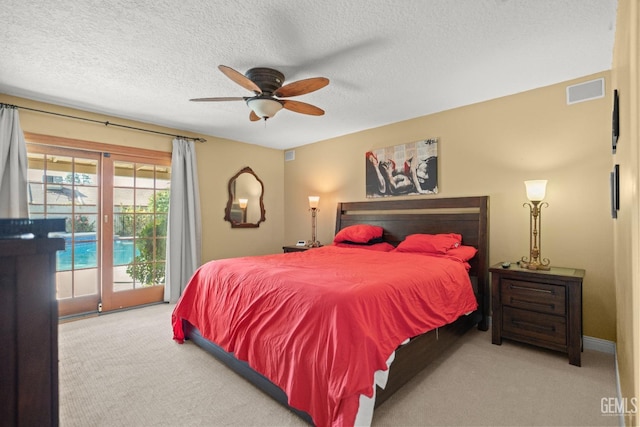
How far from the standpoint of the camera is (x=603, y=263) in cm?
276

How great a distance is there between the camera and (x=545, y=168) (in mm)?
3076

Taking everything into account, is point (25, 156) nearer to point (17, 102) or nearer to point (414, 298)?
point (17, 102)

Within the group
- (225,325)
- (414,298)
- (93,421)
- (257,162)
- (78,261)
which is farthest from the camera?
(257,162)

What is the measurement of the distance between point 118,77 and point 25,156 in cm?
148

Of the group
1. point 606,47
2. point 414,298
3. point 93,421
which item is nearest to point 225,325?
point 93,421

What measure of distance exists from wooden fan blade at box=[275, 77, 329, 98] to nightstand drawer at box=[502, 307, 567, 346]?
2.60m

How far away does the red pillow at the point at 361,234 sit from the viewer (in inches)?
159

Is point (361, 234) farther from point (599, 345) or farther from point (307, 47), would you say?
point (599, 345)

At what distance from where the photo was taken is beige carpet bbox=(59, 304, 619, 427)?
1852 mm

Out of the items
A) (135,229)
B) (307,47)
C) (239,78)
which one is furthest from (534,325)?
(135,229)

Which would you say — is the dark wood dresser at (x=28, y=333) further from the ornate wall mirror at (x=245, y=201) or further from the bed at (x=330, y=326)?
the ornate wall mirror at (x=245, y=201)

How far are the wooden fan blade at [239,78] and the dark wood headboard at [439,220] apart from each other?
2413mm

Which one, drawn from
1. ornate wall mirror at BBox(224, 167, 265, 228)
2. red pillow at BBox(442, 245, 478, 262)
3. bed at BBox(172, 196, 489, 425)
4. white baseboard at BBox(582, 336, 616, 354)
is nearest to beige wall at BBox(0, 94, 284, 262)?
ornate wall mirror at BBox(224, 167, 265, 228)

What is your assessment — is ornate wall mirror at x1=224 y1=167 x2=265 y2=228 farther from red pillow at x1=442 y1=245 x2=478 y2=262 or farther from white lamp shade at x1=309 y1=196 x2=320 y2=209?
red pillow at x1=442 y1=245 x2=478 y2=262
